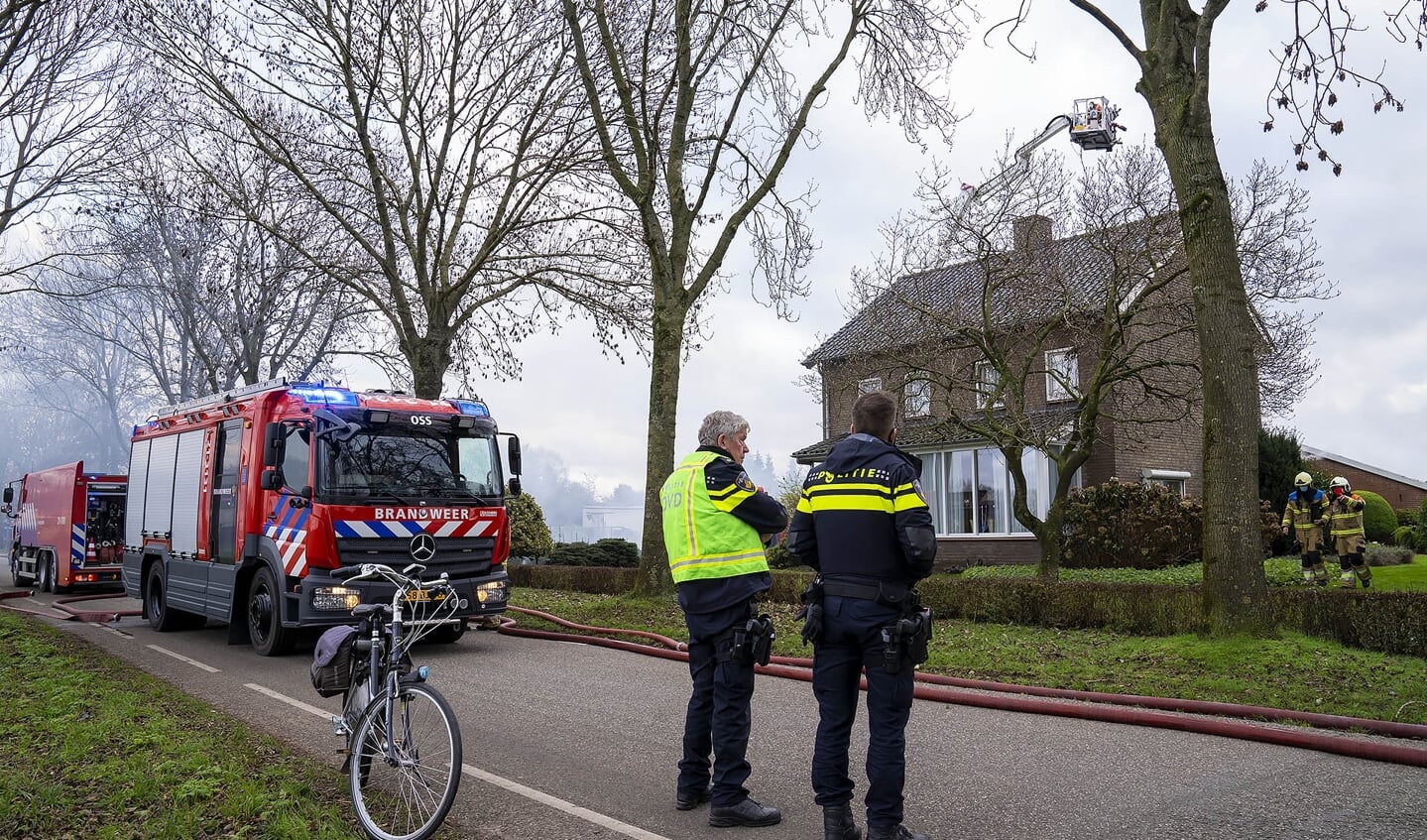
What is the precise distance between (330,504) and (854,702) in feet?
25.0

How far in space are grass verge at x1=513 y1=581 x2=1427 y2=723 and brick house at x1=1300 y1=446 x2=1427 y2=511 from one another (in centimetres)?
2593

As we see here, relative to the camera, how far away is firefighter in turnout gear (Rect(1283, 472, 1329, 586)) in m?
16.1

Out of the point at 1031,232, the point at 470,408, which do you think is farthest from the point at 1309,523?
the point at 470,408

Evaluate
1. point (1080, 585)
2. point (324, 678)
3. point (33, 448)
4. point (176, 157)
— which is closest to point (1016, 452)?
point (1080, 585)

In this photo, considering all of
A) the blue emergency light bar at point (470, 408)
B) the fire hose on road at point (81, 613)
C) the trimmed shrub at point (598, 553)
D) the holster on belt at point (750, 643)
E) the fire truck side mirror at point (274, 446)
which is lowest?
the fire hose on road at point (81, 613)

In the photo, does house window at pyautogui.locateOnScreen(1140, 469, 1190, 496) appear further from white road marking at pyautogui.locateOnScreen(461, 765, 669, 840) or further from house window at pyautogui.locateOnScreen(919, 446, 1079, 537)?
white road marking at pyautogui.locateOnScreen(461, 765, 669, 840)

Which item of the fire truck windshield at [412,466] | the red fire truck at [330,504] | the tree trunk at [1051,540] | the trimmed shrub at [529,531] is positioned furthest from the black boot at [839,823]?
the trimmed shrub at [529,531]

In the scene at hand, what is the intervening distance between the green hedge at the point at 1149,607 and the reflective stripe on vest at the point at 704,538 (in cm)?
680

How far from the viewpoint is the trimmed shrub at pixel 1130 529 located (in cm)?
2177

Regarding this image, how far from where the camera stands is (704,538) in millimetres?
5363

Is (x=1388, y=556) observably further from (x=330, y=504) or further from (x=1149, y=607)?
(x=330, y=504)

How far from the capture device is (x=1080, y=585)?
501 inches

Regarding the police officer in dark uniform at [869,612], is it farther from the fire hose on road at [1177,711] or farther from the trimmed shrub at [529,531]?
the trimmed shrub at [529,531]

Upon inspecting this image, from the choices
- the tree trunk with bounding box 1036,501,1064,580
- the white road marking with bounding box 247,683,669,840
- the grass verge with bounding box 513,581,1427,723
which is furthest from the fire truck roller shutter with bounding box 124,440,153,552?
the tree trunk with bounding box 1036,501,1064,580
